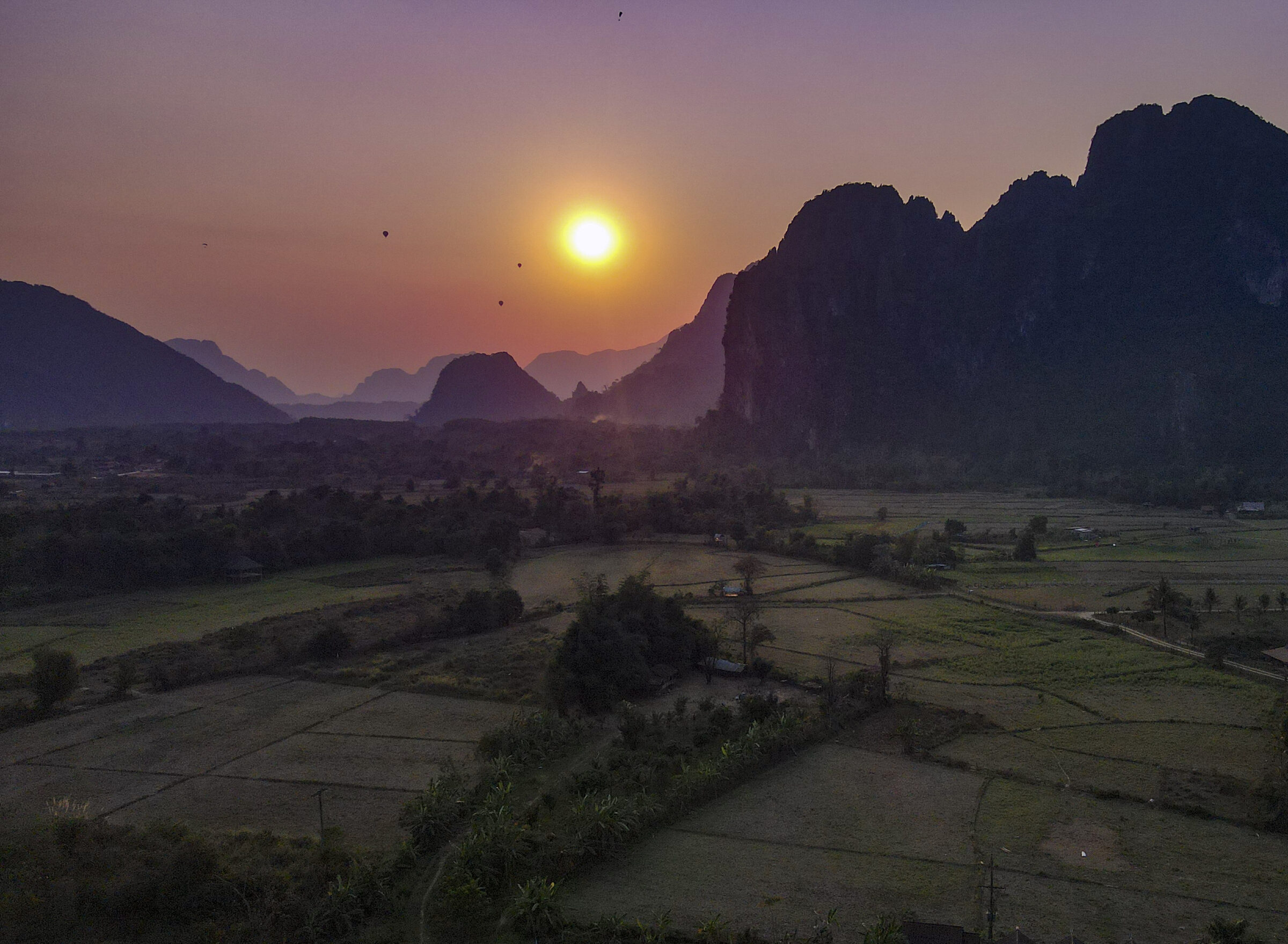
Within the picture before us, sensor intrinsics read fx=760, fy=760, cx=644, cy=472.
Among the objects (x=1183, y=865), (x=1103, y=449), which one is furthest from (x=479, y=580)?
(x=1103, y=449)

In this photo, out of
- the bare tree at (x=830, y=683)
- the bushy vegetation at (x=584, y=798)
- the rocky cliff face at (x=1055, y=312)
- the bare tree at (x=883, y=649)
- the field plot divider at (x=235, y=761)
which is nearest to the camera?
the bushy vegetation at (x=584, y=798)

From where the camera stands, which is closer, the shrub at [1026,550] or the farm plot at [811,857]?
the farm plot at [811,857]

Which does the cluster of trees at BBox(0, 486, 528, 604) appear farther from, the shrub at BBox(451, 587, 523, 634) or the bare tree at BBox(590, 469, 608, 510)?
the shrub at BBox(451, 587, 523, 634)

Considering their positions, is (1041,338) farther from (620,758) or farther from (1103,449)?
(620,758)

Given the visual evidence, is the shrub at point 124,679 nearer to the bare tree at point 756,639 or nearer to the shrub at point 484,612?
the shrub at point 484,612

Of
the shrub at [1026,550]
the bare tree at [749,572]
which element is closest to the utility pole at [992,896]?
→ the bare tree at [749,572]

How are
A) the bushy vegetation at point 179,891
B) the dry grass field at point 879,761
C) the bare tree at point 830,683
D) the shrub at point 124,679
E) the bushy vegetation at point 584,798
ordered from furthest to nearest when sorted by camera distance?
the shrub at point 124,679
the bare tree at point 830,683
the dry grass field at point 879,761
the bushy vegetation at point 584,798
the bushy vegetation at point 179,891

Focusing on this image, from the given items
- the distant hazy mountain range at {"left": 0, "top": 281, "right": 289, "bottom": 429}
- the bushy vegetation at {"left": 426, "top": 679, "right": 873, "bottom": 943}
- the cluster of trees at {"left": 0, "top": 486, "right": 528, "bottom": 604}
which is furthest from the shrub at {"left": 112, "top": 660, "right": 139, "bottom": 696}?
the distant hazy mountain range at {"left": 0, "top": 281, "right": 289, "bottom": 429}
